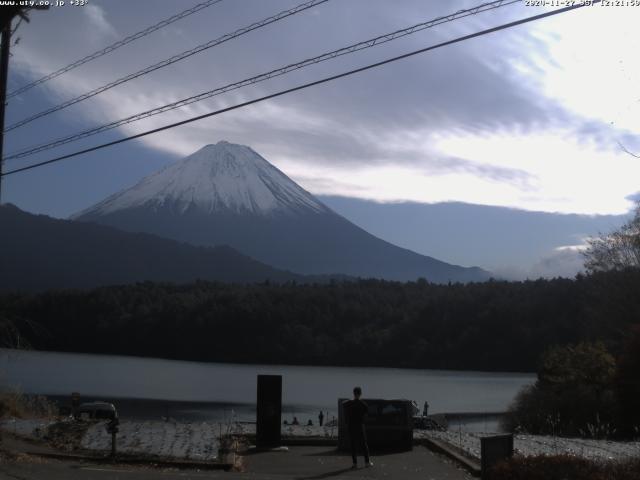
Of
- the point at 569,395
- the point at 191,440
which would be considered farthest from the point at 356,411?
the point at 569,395

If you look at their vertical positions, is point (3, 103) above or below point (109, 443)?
above

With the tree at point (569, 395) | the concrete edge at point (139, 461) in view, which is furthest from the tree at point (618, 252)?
the concrete edge at point (139, 461)

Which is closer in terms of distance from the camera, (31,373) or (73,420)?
(73,420)

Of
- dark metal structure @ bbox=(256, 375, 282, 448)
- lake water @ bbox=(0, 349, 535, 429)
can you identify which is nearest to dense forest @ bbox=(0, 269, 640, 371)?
lake water @ bbox=(0, 349, 535, 429)

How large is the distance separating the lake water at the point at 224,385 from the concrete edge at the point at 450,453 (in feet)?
117

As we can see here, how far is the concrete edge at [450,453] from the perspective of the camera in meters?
13.8

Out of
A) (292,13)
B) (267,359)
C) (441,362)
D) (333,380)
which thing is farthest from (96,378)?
(292,13)

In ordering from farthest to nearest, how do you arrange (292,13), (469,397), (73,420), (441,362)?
(441,362) → (469,397) → (73,420) → (292,13)

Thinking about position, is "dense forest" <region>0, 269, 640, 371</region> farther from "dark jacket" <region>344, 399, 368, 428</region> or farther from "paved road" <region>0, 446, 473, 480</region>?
"dark jacket" <region>344, 399, 368, 428</region>

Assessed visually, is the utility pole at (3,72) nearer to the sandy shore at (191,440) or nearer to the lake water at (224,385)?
the sandy shore at (191,440)

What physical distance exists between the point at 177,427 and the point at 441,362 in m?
106

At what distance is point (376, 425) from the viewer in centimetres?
1630

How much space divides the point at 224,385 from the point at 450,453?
249ft

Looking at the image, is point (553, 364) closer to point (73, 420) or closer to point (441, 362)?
point (73, 420)
